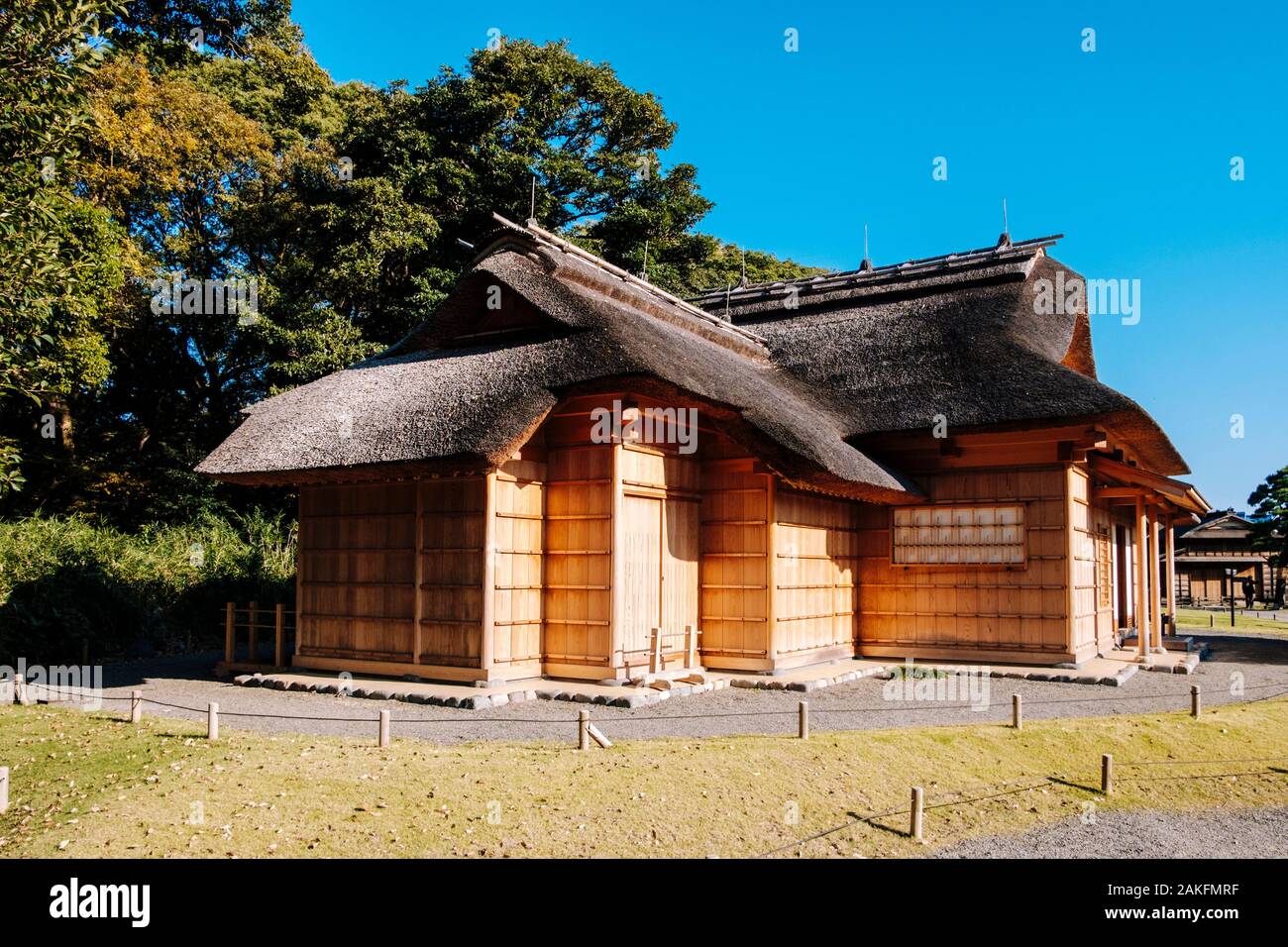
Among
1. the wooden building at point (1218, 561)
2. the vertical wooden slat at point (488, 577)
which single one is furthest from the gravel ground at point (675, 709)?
the wooden building at point (1218, 561)

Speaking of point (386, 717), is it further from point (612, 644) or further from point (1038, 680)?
point (1038, 680)

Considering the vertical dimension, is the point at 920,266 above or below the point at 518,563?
above

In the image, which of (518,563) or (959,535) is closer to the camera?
(518,563)

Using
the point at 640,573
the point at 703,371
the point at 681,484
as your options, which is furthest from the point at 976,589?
the point at 640,573

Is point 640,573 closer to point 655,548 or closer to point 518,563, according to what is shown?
point 655,548

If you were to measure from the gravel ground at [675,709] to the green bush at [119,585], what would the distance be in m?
2.17

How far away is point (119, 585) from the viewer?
698 inches

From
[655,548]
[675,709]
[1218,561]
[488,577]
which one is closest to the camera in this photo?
[675,709]

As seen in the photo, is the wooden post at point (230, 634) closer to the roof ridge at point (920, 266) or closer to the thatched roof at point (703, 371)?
the thatched roof at point (703, 371)

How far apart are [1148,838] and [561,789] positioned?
493 cm

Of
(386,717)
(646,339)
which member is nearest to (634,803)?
(386,717)
